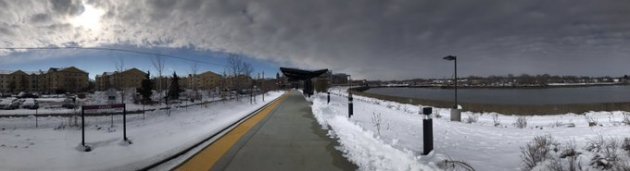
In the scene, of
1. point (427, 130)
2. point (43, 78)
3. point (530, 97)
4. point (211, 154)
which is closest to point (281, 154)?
point (211, 154)

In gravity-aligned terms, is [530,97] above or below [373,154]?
below

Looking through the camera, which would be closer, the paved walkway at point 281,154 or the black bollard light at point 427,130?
the paved walkway at point 281,154

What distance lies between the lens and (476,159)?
21.1 ft

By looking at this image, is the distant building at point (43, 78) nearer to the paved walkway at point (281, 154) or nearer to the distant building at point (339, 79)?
the distant building at point (339, 79)

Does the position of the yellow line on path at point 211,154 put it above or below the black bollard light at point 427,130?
below

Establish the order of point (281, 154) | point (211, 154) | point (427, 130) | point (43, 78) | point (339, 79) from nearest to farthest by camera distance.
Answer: point (427, 130)
point (281, 154)
point (211, 154)
point (43, 78)
point (339, 79)

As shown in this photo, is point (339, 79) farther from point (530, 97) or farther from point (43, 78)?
point (43, 78)

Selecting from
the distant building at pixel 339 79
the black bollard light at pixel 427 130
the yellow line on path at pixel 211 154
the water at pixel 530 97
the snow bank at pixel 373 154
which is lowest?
the water at pixel 530 97

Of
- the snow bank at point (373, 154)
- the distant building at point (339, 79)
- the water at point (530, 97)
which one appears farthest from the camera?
the distant building at point (339, 79)

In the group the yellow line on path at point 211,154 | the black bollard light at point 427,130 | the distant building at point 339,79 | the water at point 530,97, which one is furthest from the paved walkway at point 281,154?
the distant building at point 339,79

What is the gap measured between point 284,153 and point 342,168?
165 centimetres

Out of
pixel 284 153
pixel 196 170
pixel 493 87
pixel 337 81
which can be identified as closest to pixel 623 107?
pixel 284 153

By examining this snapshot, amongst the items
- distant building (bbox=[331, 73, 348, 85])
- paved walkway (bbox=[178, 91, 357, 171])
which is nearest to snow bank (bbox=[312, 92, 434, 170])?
paved walkway (bbox=[178, 91, 357, 171])

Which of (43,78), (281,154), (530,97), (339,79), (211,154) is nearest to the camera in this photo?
→ (281,154)
